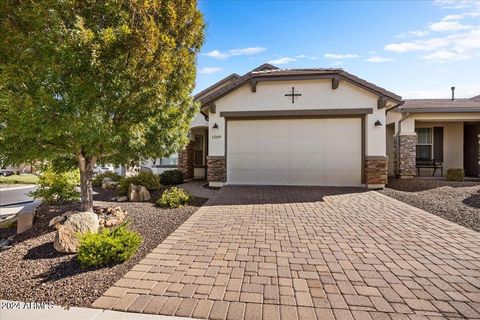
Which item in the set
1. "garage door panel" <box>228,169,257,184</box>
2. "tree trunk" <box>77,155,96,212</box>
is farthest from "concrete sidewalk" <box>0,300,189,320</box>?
"garage door panel" <box>228,169,257,184</box>

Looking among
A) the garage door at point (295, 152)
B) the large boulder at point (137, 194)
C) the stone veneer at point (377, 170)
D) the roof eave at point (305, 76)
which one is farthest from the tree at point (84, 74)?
the stone veneer at point (377, 170)

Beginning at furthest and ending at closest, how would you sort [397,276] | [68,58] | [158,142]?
[158,142], [68,58], [397,276]

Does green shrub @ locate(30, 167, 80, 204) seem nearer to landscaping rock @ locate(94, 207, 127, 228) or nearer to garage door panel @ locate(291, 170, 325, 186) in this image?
landscaping rock @ locate(94, 207, 127, 228)

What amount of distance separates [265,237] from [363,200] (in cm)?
482

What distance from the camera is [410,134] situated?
1224 cm

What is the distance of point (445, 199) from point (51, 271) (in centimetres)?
1019

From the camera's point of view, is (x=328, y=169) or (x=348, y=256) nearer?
(x=348, y=256)

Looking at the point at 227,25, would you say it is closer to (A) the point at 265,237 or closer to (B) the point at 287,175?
(B) the point at 287,175

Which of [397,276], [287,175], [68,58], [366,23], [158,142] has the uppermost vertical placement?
[366,23]

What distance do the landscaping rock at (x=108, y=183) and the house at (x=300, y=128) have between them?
183 inches

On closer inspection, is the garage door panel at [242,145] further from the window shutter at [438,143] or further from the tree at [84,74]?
the window shutter at [438,143]

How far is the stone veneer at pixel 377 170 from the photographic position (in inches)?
395

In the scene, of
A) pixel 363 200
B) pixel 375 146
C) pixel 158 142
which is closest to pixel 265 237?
pixel 158 142

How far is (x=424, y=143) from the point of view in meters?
13.7
